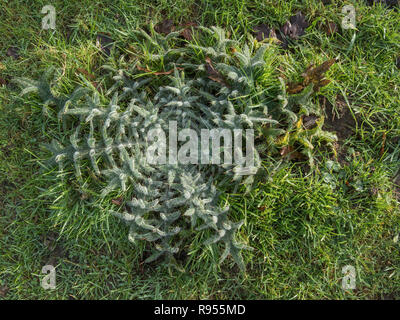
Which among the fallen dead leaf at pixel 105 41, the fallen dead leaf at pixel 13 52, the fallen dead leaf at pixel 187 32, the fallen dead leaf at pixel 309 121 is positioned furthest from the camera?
the fallen dead leaf at pixel 13 52

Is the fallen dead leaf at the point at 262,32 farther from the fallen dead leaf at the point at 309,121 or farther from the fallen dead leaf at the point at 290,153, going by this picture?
the fallen dead leaf at the point at 290,153

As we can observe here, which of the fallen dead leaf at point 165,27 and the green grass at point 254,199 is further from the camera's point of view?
the fallen dead leaf at point 165,27

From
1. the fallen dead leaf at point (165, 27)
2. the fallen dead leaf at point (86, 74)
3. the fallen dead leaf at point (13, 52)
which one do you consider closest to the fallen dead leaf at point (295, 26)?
the fallen dead leaf at point (165, 27)

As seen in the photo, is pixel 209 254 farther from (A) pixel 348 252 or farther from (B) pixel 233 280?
(A) pixel 348 252

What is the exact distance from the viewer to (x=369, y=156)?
2.59m

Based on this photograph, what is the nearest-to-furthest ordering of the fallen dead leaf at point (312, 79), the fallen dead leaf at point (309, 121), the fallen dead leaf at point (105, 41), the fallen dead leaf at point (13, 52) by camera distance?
the fallen dead leaf at point (312, 79) → the fallen dead leaf at point (309, 121) → the fallen dead leaf at point (105, 41) → the fallen dead leaf at point (13, 52)

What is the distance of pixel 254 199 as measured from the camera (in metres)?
2.44

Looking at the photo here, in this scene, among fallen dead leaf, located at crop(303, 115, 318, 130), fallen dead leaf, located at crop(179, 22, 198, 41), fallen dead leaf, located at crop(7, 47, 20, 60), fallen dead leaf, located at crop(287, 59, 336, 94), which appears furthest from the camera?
fallen dead leaf, located at crop(7, 47, 20, 60)

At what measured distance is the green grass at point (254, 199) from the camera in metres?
2.47

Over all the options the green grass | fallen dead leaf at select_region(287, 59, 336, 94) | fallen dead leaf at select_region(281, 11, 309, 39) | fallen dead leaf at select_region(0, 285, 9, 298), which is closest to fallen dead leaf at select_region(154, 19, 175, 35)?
the green grass

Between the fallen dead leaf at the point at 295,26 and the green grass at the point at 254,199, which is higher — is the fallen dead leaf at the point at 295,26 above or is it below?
above

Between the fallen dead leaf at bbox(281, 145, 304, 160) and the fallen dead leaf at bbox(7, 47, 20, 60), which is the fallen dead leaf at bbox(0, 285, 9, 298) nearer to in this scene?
the fallen dead leaf at bbox(7, 47, 20, 60)

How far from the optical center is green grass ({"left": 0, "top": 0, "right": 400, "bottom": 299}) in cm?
247

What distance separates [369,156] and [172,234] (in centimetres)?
160
